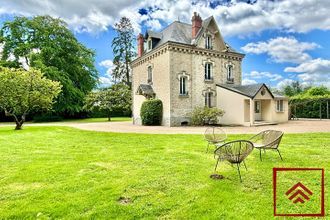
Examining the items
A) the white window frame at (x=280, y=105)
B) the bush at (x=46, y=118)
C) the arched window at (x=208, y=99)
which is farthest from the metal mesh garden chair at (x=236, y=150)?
the bush at (x=46, y=118)

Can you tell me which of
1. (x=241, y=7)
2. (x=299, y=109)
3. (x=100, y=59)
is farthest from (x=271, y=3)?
(x=100, y=59)

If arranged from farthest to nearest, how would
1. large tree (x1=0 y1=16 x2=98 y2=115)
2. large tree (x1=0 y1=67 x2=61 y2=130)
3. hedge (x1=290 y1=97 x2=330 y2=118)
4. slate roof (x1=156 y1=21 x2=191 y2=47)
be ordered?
large tree (x1=0 y1=16 x2=98 y2=115)
hedge (x1=290 y1=97 x2=330 y2=118)
slate roof (x1=156 y1=21 x2=191 y2=47)
large tree (x1=0 y1=67 x2=61 y2=130)

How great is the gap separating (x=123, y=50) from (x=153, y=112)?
73.9 ft

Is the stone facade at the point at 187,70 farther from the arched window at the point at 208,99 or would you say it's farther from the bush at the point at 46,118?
the bush at the point at 46,118

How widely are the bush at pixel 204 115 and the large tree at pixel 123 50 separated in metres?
21.2

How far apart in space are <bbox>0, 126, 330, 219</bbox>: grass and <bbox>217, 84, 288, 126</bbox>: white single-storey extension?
11.7m

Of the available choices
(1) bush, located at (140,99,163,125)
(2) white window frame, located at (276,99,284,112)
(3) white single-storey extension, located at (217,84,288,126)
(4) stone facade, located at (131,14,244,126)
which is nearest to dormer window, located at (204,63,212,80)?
(4) stone facade, located at (131,14,244,126)

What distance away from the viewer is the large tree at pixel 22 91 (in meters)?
16.3

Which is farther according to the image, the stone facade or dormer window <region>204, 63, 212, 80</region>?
dormer window <region>204, 63, 212, 80</region>

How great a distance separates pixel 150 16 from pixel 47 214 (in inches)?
816

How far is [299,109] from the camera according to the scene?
95.8 feet

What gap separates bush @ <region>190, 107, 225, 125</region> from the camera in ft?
64.0

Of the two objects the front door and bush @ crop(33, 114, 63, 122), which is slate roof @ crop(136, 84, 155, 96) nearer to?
the front door

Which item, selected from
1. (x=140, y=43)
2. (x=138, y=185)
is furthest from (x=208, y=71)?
(x=138, y=185)
